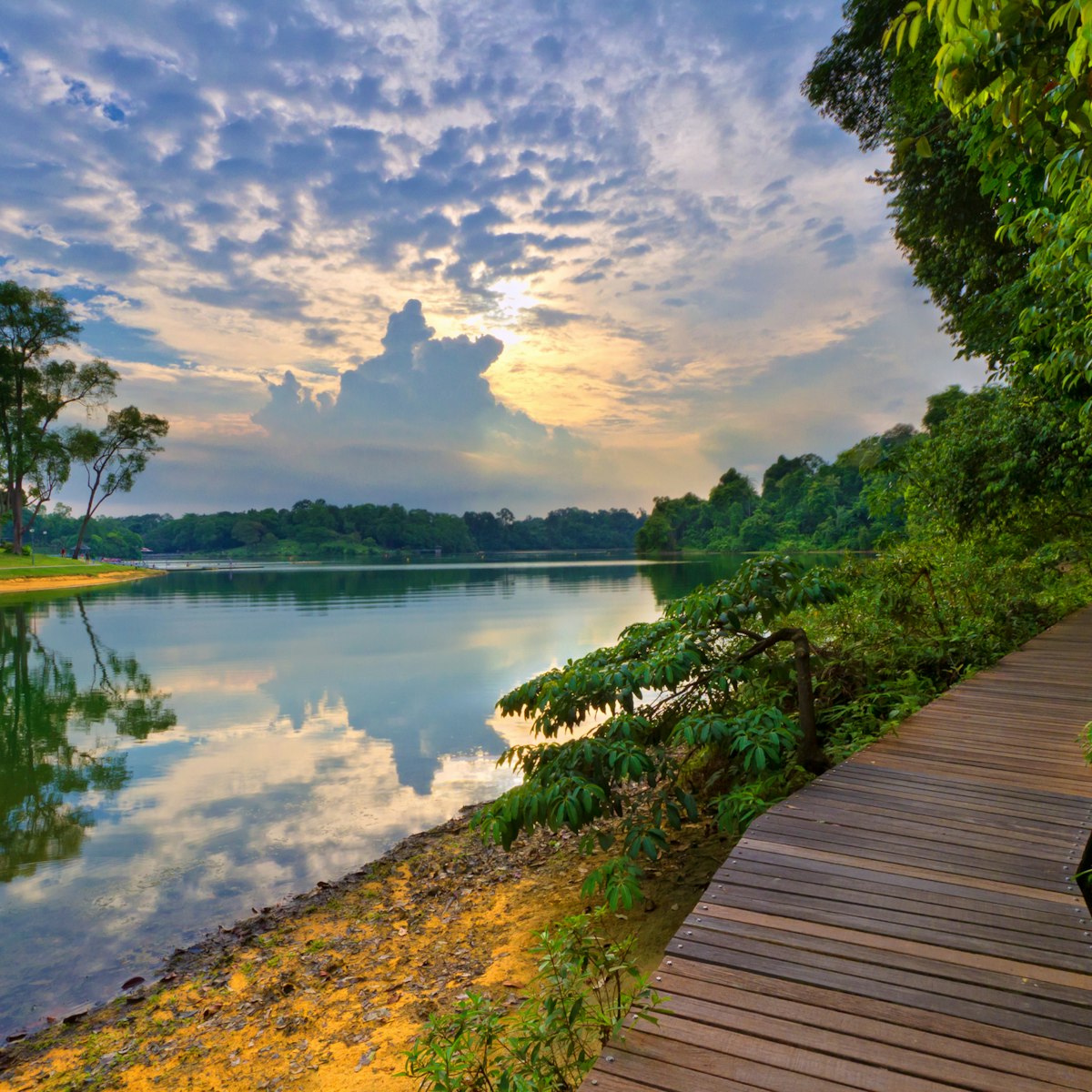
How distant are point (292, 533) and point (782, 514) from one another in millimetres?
66380

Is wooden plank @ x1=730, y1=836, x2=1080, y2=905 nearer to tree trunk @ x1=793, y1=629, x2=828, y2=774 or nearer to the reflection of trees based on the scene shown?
tree trunk @ x1=793, y1=629, x2=828, y2=774

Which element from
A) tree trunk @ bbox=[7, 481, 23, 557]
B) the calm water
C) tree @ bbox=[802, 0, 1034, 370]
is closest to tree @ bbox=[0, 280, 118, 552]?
tree trunk @ bbox=[7, 481, 23, 557]

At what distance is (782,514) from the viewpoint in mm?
81312

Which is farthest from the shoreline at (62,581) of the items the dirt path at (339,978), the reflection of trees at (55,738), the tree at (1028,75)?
the tree at (1028,75)

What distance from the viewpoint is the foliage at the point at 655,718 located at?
3701 mm

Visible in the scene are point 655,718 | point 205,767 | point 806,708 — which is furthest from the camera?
point 205,767

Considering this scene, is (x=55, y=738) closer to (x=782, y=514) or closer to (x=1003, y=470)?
(x=1003, y=470)

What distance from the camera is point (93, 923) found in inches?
197

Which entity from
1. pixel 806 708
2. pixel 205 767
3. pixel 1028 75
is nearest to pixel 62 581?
pixel 205 767

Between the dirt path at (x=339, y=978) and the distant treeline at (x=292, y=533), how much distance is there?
94014 millimetres

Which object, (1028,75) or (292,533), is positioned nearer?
(1028,75)

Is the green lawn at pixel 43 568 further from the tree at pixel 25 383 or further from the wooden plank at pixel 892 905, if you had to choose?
the wooden plank at pixel 892 905

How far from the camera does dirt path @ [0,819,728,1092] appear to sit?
341 centimetres

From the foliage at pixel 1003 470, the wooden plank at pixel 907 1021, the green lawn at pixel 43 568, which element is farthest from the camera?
the green lawn at pixel 43 568
